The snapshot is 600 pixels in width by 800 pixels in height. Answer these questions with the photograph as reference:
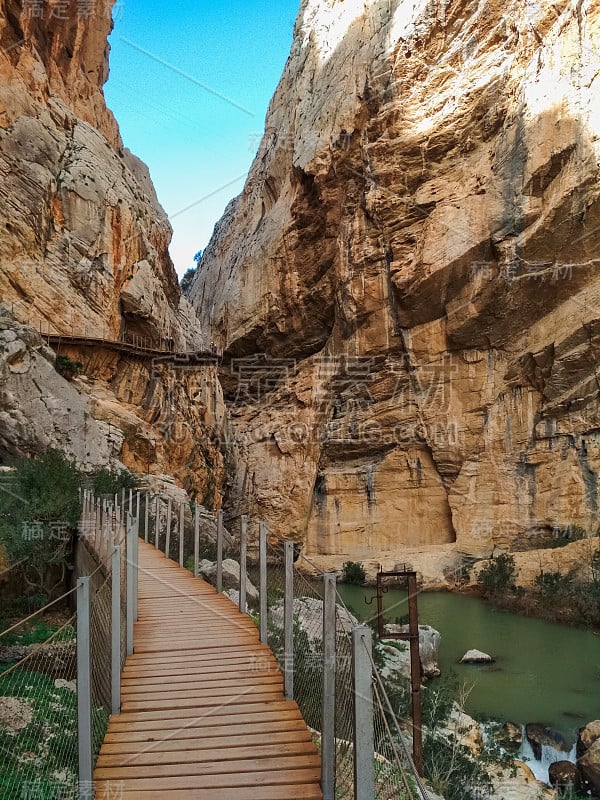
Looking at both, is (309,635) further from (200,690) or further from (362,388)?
(362,388)

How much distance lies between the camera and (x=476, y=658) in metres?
17.4

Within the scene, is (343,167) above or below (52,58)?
below

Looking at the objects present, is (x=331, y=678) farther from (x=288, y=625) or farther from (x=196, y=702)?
(x=196, y=702)

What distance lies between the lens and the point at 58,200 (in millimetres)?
Answer: 29609

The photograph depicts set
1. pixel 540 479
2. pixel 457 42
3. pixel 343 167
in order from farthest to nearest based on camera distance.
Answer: pixel 343 167, pixel 457 42, pixel 540 479

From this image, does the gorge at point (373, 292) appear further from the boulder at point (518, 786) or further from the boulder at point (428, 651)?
the boulder at point (518, 786)

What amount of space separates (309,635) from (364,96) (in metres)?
34.4

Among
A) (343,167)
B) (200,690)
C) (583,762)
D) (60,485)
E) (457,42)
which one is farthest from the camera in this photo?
(343,167)

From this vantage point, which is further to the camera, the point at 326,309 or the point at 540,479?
the point at 326,309

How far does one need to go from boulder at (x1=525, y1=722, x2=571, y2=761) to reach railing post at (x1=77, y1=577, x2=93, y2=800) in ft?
34.7

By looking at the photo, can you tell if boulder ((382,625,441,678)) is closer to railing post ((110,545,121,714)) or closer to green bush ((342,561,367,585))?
railing post ((110,545,121,714))

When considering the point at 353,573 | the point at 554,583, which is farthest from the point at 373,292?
the point at 554,583

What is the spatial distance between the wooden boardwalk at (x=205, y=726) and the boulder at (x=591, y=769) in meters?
7.19

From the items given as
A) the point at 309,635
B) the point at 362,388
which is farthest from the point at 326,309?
the point at 309,635
